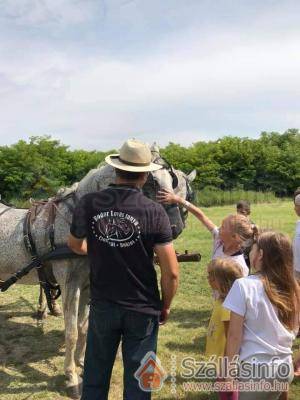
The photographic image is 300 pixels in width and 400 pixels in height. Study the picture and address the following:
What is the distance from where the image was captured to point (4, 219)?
4555 mm

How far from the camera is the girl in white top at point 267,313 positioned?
2.27 metres

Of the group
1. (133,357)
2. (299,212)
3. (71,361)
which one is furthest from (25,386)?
(299,212)

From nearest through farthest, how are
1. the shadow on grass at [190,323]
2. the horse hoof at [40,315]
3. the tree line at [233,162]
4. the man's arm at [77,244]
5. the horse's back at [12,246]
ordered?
the man's arm at [77,244]
the horse's back at [12,246]
the shadow on grass at [190,323]
the horse hoof at [40,315]
the tree line at [233,162]

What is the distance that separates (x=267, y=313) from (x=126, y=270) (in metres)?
0.84

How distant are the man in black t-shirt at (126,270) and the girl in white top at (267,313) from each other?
1.58 ft

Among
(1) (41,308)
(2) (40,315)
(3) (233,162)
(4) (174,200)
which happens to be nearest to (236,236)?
(4) (174,200)

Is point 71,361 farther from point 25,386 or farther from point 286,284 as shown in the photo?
point 286,284

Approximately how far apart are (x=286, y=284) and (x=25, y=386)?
3.10 metres

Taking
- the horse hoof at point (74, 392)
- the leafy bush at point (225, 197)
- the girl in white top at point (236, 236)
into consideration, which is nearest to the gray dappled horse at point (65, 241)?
the horse hoof at point (74, 392)

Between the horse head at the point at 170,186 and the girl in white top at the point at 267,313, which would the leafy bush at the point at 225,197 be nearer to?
the horse head at the point at 170,186

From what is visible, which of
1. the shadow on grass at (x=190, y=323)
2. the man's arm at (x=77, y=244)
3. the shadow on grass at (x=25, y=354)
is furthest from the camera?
the shadow on grass at (x=190, y=323)

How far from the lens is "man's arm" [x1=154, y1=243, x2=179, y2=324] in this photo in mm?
2506

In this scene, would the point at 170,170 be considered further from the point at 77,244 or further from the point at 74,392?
the point at 74,392

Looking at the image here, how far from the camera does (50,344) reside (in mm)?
5223
